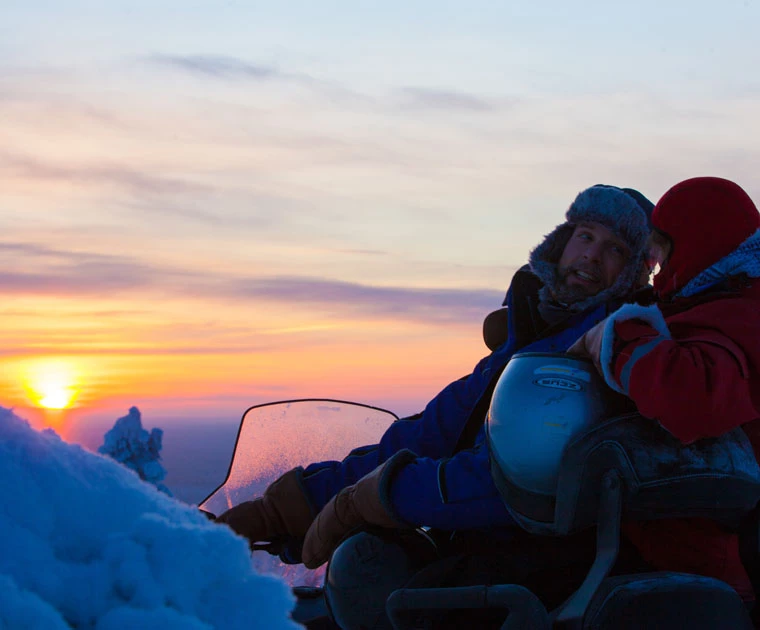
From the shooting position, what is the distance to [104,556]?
32.1 inches

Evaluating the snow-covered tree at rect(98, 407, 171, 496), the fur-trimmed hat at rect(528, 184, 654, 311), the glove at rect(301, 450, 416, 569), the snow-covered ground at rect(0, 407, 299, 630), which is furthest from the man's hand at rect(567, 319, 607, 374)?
the snow-covered tree at rect(98, 407, 171, 496)

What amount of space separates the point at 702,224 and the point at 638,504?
33.6 inches

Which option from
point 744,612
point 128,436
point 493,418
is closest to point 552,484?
point 493,418

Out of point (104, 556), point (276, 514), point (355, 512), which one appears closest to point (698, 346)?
point (355, 512)

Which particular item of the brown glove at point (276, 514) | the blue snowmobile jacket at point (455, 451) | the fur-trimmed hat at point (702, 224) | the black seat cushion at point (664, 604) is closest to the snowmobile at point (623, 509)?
the black seat cushion at point (664, 604)

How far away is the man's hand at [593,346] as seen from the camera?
1934 mm

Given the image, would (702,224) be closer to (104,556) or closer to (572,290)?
(572,290)

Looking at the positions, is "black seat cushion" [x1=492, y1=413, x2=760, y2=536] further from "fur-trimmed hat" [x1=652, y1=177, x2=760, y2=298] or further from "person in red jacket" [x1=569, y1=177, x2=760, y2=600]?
"fur-trimmed hat" [x1=652, y1=177, x2=760, y2=298]

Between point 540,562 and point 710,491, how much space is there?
574mm

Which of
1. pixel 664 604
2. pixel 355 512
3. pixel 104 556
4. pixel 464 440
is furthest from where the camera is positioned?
pixel 464 440

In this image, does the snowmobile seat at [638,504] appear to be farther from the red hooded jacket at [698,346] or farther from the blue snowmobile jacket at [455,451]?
the blue snowmobile jacket at [455,451]

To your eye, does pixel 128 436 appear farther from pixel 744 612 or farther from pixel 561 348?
pixel 744 612

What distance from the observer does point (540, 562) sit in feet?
7.45

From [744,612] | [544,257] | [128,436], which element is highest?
[544,257]
